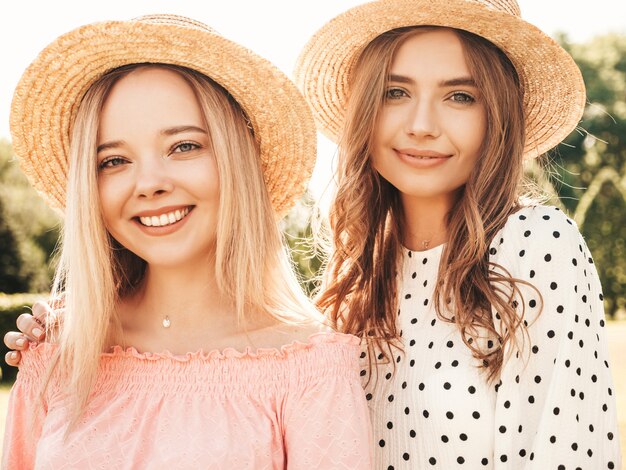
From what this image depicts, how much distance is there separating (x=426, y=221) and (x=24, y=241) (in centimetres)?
2209

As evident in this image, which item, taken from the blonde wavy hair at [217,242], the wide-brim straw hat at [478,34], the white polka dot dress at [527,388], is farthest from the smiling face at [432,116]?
the blonde wavy hair at [217,242]

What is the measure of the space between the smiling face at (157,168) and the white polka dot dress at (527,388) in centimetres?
87

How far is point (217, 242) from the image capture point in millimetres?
2764

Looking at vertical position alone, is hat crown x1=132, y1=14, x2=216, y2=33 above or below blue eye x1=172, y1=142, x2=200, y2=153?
above

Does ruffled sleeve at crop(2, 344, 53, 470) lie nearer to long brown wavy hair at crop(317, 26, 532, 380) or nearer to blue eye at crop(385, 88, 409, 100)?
long brown wavy hair at crop(317, 26, 532, 380)

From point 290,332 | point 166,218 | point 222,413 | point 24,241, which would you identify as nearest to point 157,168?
point 166,218

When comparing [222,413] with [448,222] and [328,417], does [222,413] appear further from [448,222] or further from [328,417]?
[448,222]

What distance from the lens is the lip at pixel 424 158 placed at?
3.13 meters

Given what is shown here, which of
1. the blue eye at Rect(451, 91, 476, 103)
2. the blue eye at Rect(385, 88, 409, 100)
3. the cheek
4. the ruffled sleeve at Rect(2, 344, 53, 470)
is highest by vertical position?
the blue eye at Rect(385, 88, 409, 100)

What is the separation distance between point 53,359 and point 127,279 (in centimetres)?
44

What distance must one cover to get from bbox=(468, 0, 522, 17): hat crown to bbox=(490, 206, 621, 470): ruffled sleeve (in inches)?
32.4

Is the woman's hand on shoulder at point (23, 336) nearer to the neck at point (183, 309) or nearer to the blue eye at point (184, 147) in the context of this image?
the neck at point (183, 309)

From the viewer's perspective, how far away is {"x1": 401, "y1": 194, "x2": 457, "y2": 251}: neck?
130 inches

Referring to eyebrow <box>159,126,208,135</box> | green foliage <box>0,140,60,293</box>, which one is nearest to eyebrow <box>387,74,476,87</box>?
eyebrow <box>159,126,208,135</box>
